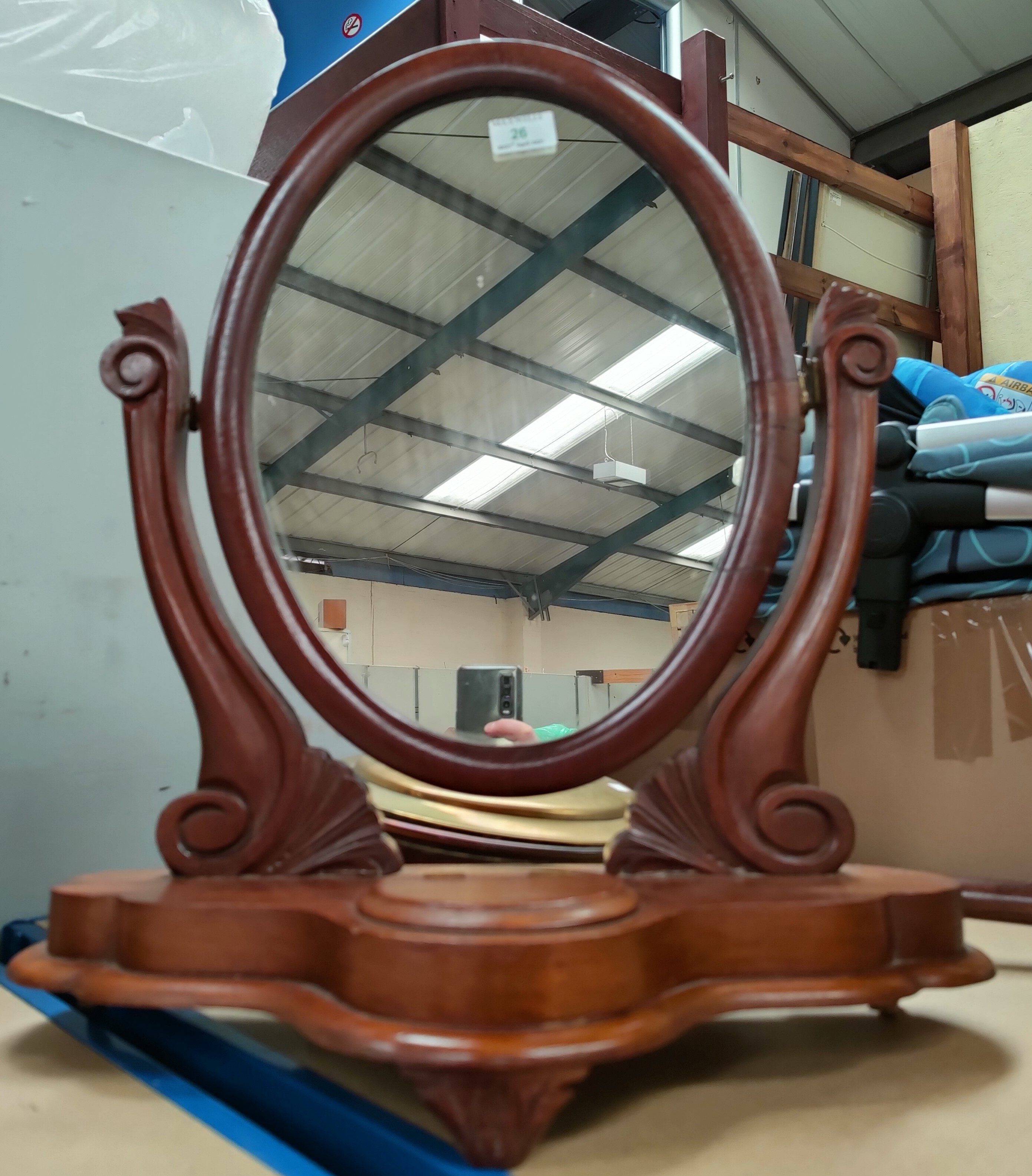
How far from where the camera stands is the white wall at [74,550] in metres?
0.60

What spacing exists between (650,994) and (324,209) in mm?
377

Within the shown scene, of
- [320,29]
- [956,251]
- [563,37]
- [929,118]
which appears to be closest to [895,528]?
[563,37]

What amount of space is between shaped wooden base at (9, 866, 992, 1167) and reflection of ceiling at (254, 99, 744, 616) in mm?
164

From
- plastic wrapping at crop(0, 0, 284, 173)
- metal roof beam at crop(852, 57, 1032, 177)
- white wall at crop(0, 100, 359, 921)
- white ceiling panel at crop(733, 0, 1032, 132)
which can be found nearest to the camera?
white wall at crop(0, 100, 359, 921)

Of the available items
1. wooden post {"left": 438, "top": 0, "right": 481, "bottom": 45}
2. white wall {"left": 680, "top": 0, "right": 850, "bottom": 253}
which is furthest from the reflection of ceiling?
white wall {"left": 680, "top": 0, "right": 850, "bottom": 253}

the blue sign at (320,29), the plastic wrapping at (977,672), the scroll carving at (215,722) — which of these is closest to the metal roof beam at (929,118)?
the blue sign at (320,29)

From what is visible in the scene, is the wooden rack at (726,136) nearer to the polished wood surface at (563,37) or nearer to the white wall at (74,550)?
the polished wood surface at (563,37)

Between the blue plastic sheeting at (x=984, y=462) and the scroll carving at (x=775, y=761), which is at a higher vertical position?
the blue plastic sheeting at (x=984, y=462)

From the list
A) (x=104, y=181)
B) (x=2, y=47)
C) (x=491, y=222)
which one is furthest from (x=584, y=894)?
(x=2, y=47)

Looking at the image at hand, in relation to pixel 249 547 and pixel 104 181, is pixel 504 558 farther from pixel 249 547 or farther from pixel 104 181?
pixel 104 181

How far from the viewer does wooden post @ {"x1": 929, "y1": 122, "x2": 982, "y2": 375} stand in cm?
126

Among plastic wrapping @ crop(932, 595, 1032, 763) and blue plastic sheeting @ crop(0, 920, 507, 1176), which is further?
plastic wrapping @ crop(932, 595, 1032, 763)

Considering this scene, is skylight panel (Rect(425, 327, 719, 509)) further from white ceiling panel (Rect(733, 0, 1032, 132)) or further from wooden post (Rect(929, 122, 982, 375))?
white ceiling panel (Rect(733, 0, 1032, 132))

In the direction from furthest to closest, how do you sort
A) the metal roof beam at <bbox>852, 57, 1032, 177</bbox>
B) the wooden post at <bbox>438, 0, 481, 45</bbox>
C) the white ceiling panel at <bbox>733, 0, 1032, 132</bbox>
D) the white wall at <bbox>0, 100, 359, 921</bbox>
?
the metal roof beam at <bbox>852, 57, 1032, 177</bbox> → the white ceiling panel at <bbox>733, 0, 1032, 132</bbox> → the wooden post at <bbox>438, 0, 481, 45</bbox> → the white wall at <bbox>0, 100, 359, 921</bbox>
